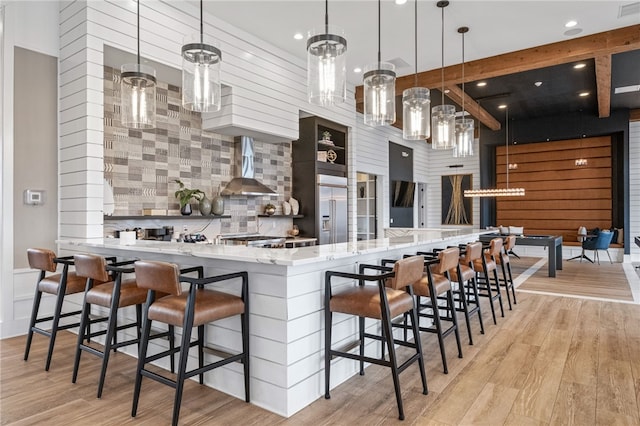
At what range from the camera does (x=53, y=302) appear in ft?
13.1

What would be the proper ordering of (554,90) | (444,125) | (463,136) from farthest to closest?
1. (554,90)
2. (463,136)
3. (444,125)

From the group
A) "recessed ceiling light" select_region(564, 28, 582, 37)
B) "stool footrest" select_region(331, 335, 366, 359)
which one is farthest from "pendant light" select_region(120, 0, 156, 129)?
"recessed ceiling light" select_region(564, 28, 582, 37)

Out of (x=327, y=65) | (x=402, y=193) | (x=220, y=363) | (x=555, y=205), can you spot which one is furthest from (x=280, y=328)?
(x=555, y=205)

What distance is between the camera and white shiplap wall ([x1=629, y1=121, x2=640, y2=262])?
921 centimetres

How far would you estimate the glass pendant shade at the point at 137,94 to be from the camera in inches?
123

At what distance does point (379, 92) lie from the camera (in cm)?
318

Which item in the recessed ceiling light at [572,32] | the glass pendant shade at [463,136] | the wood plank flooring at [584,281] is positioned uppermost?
the recessed ceiling light at [572,32]

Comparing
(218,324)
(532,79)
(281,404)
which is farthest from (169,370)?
(532,79)

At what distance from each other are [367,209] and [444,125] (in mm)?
5519

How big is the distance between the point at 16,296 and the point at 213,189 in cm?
263

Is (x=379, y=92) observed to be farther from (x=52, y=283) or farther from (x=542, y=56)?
(x=542, y=56)

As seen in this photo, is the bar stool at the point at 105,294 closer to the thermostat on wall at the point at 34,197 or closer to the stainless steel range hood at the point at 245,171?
the thermostat on wall at the point at 34,197

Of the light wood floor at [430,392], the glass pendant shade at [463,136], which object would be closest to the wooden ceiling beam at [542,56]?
the glass pendant shade at [463,136]

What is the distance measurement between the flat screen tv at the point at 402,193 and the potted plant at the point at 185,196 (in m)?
5.96
